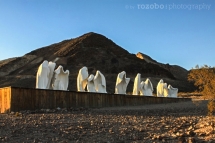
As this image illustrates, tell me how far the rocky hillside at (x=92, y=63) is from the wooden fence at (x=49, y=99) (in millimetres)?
35658

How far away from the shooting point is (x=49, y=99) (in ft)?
58.6

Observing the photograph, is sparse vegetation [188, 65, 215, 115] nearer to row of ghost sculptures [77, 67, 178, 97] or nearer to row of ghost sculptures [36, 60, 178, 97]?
row of ghost sculptures [36, 60, 178, 97]

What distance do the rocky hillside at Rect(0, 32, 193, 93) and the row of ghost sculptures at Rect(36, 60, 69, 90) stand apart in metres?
32.7

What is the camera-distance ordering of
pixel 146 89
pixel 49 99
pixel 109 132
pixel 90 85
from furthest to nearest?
pixel 146 89
pixel 90 85
pixel 49 99
pixel 109 132

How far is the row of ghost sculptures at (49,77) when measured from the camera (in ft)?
71.9

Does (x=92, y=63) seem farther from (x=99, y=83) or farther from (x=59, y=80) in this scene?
(x=59, y=80)

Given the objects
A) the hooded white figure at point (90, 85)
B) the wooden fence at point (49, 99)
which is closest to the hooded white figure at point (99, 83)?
the hooded white figure at point (90, 85)

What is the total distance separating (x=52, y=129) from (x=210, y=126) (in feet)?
16.0

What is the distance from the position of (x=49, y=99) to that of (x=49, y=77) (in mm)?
5252

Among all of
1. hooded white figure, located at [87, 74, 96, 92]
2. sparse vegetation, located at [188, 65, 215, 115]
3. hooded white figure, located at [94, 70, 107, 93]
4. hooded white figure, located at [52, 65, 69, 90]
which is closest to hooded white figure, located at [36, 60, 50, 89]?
hooded white figure, located at [52, 65, 69, 90]

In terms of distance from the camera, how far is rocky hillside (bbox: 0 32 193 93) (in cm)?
6767

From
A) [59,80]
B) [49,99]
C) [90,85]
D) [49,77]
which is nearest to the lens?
[49,99]

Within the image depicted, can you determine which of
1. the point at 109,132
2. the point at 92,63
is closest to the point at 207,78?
the point at 109,132

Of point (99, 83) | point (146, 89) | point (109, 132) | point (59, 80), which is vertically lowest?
point (109, 132)
